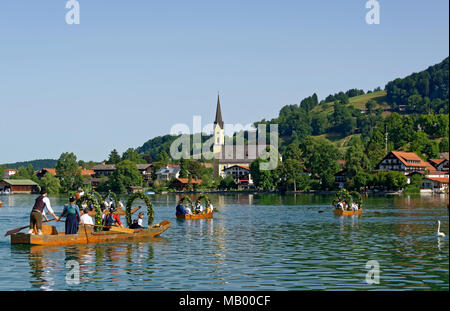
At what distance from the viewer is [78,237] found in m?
39.1

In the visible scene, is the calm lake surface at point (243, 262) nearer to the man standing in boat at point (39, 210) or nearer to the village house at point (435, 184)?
the man standing in boat at point (39, 210)

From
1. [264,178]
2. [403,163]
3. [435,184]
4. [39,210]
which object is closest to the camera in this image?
[39,210]

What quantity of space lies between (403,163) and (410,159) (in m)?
6.02

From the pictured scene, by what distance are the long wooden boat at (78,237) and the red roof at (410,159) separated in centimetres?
14768

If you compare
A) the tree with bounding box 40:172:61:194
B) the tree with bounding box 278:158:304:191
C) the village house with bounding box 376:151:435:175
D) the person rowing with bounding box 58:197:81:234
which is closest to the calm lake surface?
the person rowing with bounding box 58:197:81:234

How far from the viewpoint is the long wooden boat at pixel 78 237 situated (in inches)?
1469

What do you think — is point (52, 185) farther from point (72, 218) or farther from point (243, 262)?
point (243, 262)

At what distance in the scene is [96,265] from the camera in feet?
102

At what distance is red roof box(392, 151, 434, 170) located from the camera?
591 ft

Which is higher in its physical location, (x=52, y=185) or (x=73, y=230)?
(x=52, y=185)

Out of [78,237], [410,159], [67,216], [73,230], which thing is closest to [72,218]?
[67,216]

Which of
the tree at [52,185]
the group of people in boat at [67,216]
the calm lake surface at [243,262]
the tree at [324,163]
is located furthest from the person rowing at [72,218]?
the tree at [52,185]

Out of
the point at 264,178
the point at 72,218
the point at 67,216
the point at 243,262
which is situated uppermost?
the point at 264,178
